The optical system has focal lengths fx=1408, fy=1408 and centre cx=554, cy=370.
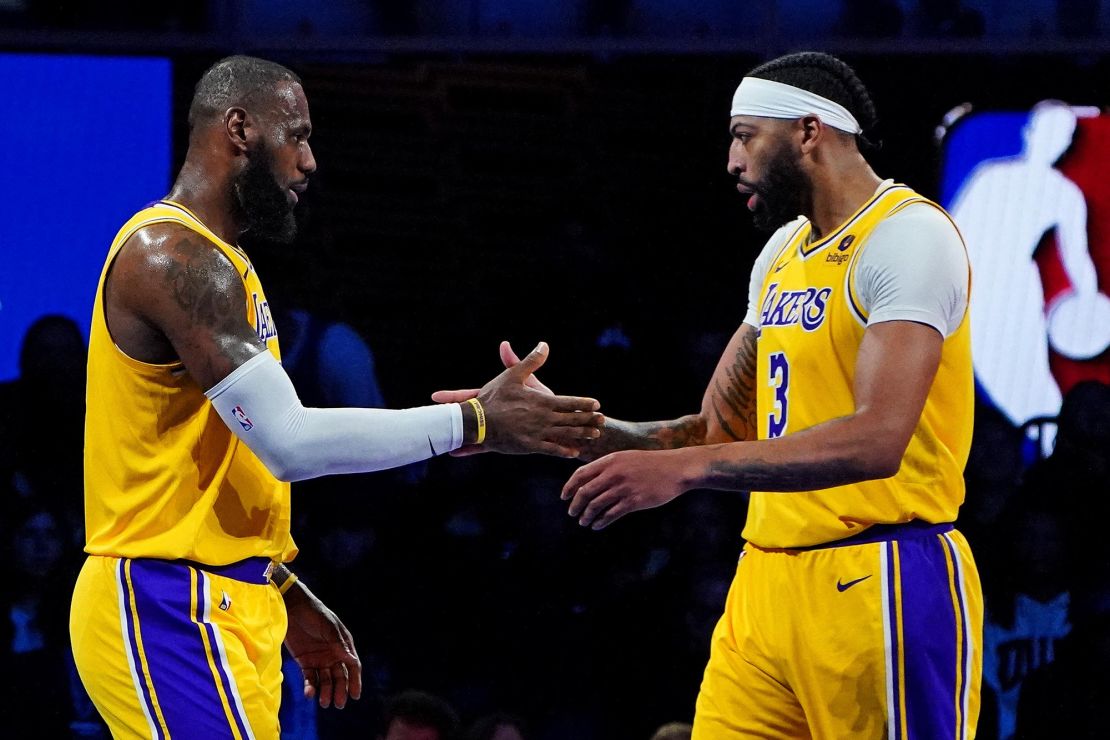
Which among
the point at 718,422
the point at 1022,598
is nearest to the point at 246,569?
the point at 718,422

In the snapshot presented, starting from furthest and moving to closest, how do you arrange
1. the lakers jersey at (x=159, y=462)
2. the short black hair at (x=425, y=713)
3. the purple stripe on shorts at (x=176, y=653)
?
1. the short black hair at (x=425, y=713)
2. the lakers jersey at (x=159, y=462)
3. the purple stripe on shorts at (x=176, y=653)

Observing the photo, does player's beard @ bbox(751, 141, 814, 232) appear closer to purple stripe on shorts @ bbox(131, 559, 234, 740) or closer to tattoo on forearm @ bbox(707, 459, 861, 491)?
tattoo on forearm @ bbox(707, 459, 861, 491)

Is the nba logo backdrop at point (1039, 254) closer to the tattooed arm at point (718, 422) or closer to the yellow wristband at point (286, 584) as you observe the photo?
the tattooed arm at point (718, 422)

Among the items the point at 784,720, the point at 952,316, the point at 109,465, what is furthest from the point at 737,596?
the point at 109,465

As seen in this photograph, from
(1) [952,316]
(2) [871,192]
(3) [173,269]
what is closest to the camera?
(3) [173,269]

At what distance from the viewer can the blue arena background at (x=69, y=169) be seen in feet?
18.4

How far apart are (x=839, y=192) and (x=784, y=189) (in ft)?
0.44

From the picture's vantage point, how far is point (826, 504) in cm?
312

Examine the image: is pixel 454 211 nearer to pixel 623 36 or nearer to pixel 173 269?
pixel 623 36

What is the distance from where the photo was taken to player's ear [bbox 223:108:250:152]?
3.11m

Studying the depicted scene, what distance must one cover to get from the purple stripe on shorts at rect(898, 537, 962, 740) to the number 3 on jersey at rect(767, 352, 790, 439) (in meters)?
0.40

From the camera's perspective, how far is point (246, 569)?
9.75ft

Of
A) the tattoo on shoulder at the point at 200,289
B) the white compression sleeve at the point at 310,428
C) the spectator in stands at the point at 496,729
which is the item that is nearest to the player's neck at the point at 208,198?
the tattoo on shoulder at the point at 200,289

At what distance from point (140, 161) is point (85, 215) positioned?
31cm
